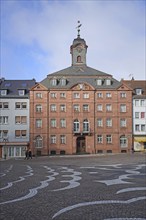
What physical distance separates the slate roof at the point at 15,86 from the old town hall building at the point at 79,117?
323 centimetres

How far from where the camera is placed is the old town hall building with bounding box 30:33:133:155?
64.6 metres

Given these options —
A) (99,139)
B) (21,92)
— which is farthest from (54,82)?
(99,139)

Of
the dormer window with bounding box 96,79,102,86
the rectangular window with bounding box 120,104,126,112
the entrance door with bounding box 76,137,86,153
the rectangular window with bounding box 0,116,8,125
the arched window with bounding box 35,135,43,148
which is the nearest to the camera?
the arched window with bounding box 35,135,43,148

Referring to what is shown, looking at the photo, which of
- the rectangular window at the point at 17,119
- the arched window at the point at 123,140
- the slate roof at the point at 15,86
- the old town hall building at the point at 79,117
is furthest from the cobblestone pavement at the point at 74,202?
the slate roof at the point at 15,86

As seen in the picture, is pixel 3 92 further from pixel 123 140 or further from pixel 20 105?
pixel 123 140

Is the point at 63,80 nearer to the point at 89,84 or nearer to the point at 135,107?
the point at 89,84

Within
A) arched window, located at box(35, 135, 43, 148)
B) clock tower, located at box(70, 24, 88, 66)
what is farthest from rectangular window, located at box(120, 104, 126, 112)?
arched window, located at box(35, 135, 43, 148)

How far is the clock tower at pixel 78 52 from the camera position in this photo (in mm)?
73594

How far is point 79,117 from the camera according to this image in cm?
6531

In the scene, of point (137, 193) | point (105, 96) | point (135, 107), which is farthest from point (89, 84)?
point (137, 193)

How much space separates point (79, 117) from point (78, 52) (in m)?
17.3

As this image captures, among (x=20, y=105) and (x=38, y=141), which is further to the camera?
(x=20, y=105)

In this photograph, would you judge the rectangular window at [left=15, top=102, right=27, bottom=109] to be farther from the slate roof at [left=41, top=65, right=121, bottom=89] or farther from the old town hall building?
the slate roof at [left=41, top=65, right=121, bottom=89]

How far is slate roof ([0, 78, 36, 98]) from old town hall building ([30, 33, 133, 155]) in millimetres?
3228
